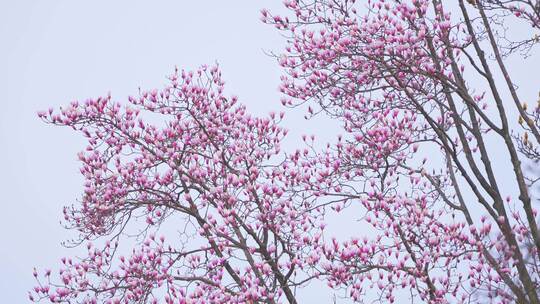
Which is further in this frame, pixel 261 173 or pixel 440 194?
pixel 440 194

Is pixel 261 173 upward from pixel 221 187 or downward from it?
upward

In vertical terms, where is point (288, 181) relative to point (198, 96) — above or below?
below

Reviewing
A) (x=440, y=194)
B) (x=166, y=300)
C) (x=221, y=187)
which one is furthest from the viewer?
(x=440, y=194)

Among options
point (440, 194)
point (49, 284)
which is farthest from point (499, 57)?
point (49, 284)

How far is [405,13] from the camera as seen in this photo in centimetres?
902

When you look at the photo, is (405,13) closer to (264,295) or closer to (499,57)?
(499,57)

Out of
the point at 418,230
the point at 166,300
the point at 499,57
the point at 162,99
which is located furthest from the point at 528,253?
the point at 162,99

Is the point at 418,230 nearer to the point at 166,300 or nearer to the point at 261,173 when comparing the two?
the point at 261,173

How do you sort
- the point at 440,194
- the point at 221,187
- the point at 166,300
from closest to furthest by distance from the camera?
the point at 166,300, the point at 221,187, the point at 440,194

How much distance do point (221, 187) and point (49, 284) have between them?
3.11 meters

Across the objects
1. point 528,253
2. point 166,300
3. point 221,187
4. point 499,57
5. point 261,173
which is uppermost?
point 499,57

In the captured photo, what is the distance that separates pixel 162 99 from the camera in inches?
406

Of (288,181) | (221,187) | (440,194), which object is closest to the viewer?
(221,187)

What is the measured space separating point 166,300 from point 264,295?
55.2 inches
